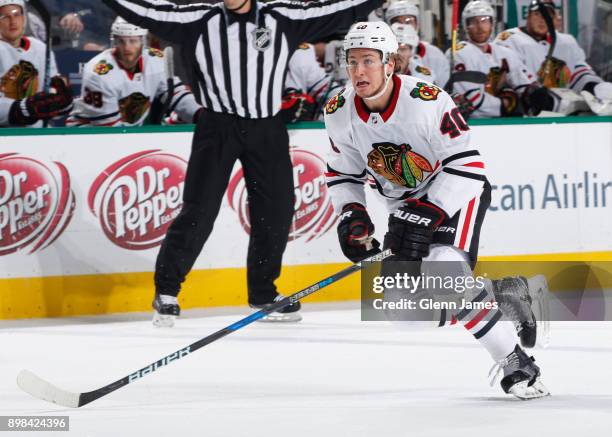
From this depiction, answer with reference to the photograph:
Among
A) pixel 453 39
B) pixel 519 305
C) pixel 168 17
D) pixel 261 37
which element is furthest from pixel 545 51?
pixel 519 305

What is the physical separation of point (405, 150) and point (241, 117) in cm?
161

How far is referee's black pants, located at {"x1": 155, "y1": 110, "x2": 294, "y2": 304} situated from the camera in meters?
4.73

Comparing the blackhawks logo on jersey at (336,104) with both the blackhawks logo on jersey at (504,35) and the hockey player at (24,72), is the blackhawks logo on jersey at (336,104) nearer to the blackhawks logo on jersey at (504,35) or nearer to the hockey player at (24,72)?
the hockey player at (24,72)

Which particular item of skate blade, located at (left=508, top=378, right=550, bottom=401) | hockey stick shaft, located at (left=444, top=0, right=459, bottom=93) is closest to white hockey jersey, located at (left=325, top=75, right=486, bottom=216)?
skate blade, located at (left=508, top=378, right=550, bottom=401)

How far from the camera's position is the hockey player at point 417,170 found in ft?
10.2

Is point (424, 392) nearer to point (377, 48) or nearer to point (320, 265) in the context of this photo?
point (377, 48)

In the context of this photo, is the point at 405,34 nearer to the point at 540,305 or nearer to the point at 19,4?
the point at 19,4

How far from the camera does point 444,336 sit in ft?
14.2

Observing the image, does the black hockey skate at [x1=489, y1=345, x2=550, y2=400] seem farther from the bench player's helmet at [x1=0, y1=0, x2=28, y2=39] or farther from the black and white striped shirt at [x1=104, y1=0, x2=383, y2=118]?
the bench player's helmet at [x1=0, y1=0, x2=28, y2=39]

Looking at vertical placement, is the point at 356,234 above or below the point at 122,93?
below

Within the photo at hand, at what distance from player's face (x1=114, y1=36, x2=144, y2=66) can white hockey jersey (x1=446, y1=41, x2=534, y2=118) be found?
161 centimetres

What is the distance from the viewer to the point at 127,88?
17.6 ft

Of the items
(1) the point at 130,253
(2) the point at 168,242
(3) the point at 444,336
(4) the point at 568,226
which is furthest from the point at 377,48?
(4) the point at 568,226

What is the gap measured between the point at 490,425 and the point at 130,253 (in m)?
2.55
